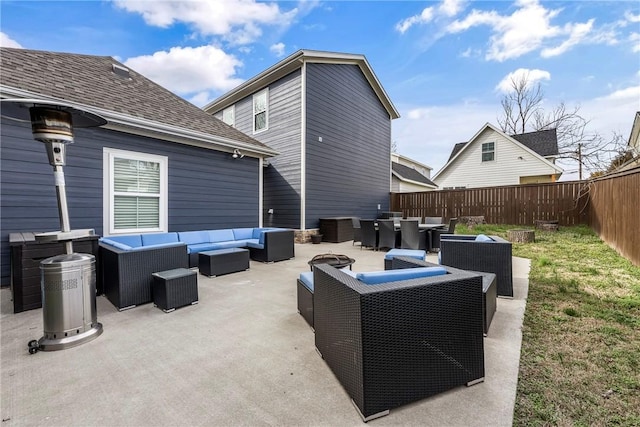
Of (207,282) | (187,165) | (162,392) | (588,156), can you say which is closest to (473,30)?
(588,156)

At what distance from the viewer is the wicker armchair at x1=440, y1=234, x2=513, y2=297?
3678 mm

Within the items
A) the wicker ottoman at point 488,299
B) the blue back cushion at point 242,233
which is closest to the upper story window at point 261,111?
the blue back cushion at point 242,233

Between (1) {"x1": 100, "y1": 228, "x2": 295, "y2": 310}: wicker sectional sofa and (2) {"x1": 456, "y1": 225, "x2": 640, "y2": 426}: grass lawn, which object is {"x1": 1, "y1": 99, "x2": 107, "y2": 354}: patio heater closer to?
(1) {"x1": 100, "y1": 228, "x2": 295, "y2": 310}: wicker sectional sofa

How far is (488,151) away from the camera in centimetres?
1578

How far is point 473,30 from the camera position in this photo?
31.8 ft

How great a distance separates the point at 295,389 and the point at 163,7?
355 inches

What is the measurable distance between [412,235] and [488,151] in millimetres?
11973

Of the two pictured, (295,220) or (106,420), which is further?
(295,220)

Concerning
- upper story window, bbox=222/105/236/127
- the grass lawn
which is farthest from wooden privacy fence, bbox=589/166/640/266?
upper story window, bbox=222/105/236/127

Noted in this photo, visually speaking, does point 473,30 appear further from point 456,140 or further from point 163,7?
point 456,140

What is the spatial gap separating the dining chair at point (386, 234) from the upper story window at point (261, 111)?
5908 mm

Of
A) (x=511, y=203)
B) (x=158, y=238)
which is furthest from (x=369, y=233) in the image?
(x=511, y=203)

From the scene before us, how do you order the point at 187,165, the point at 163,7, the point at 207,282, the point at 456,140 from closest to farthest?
1. the point at 207,282
2. the point at 187,165
3. the point at 163,7
4. the point at 456,140

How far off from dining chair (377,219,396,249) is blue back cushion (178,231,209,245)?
457cm
